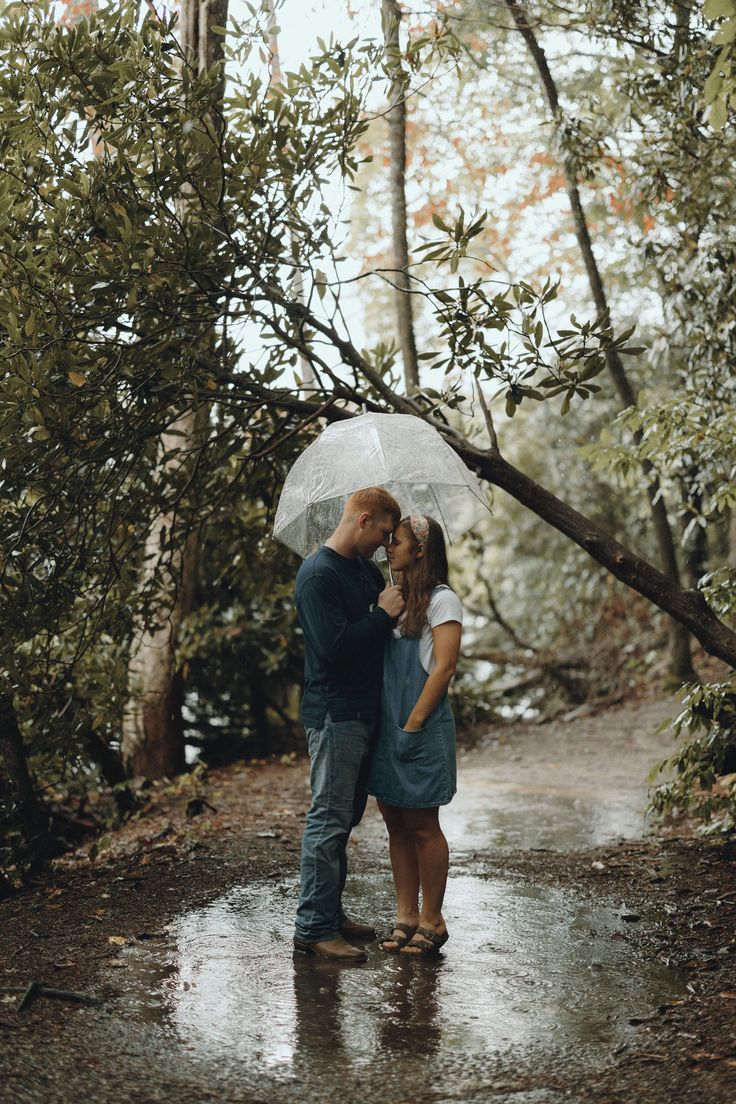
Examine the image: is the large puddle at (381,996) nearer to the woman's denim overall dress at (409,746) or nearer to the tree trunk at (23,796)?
the woman's denim overall dress at (409,746)

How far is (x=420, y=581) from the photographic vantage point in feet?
14.9

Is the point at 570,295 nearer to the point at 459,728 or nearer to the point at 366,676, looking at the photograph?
the point at 459,728

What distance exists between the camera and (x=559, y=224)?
57.6 ft

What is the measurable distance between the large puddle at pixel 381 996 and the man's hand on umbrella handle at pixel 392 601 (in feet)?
4.86

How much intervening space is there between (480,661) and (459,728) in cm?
158

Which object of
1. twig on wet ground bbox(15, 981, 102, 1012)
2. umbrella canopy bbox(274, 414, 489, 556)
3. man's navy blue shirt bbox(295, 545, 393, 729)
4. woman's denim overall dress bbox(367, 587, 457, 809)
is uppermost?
Answer: umbrella canopy bbox(274, 414, 489, 556)

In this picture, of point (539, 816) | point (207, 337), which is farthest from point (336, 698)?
point (539, 816)

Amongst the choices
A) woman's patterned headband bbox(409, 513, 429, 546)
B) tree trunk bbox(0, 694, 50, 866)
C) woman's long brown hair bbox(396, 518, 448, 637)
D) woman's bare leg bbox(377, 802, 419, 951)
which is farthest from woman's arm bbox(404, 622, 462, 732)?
tree trunk bbox(0, 694, 50, 866)

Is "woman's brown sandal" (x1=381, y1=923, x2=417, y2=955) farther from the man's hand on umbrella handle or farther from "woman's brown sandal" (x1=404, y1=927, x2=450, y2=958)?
the man's hand on umbrella handle

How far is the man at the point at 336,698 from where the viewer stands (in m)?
4.46

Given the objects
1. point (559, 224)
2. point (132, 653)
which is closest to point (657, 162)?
point (132, 653)

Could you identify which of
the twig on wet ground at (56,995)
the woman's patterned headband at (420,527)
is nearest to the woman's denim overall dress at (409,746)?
the woman's patterned headband at (420,527)

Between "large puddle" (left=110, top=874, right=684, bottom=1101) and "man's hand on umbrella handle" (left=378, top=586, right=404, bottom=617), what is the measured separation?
1.48m

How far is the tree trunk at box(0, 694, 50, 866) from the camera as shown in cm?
614
